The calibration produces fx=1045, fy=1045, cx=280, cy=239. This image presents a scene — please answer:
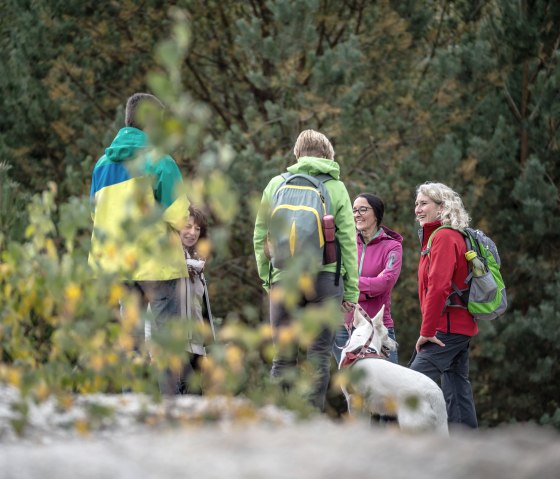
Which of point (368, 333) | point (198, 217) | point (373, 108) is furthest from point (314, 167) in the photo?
point (373, 108)

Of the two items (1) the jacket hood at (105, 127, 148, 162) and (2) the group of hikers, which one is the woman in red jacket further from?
(1) the jacket hood at (105, 127, 148, 162)

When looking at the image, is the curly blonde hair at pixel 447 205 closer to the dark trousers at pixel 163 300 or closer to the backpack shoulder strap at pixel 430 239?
the backpack shoulder strap at pixel 430 239

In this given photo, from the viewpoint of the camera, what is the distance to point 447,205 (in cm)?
636

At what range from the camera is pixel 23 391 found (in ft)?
9.53

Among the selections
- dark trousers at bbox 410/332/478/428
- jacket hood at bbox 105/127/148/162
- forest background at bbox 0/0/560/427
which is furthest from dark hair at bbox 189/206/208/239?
forest background at bbox 0/0/560/427

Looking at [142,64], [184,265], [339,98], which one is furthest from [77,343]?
[142,64]

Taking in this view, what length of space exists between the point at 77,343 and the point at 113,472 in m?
0.81

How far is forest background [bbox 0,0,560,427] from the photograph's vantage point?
10.9 metres

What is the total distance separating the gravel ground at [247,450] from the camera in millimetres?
2453

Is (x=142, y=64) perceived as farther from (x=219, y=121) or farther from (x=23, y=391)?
(x=23, y=391)

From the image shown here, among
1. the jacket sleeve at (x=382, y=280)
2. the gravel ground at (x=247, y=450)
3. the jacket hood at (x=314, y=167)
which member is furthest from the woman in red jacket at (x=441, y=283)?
the gravel ground at (x=247, y=450)

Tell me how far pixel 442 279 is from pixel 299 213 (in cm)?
105

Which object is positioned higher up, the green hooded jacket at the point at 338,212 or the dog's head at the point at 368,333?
the green hooded jacket at the point at 338,212

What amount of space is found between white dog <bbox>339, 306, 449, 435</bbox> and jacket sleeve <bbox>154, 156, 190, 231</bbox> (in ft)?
4.03
